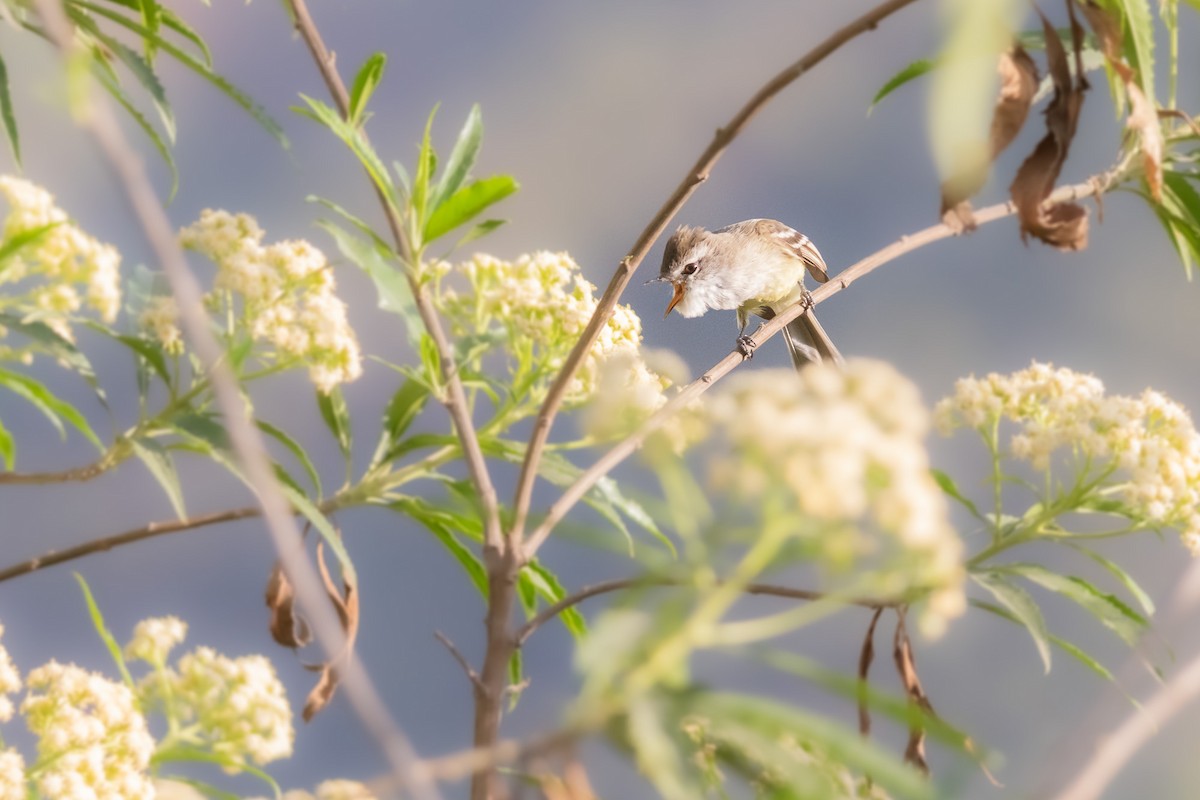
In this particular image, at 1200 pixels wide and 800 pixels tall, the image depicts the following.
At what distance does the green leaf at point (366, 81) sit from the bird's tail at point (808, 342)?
91 centimetres

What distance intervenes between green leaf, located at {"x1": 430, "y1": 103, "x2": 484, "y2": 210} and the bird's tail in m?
0.81

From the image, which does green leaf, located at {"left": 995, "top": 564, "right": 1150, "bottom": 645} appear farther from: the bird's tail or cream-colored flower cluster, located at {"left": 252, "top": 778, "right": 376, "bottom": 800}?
the bird's tail

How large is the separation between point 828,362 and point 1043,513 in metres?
0.79

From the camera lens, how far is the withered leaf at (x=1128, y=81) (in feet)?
1.84

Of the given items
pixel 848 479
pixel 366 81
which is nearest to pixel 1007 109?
pixel 848 479

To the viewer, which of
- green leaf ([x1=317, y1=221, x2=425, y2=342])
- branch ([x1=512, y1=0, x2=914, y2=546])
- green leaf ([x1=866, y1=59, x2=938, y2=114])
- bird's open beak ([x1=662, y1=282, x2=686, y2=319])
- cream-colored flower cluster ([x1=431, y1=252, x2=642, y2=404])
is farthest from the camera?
bird's open beak ([x1=662, y1=282, x2=686, y2=319])

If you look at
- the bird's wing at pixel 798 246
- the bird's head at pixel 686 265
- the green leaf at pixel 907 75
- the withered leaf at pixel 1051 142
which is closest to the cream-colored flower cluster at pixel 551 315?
the green leaf at pixel 907 75

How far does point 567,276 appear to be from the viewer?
99cm

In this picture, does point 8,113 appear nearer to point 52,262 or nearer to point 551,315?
point 52,262

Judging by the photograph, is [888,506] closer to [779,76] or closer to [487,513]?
[779,76]

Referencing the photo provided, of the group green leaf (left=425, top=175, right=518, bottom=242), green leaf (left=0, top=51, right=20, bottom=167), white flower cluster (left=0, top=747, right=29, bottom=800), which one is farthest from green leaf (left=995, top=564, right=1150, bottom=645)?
green leaf (left=0, top=51, right=20, bottom=167)

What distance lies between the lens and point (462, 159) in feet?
3.32

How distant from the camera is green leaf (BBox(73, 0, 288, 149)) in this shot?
916mm

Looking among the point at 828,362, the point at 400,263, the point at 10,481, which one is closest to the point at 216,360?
the point at 400,263
